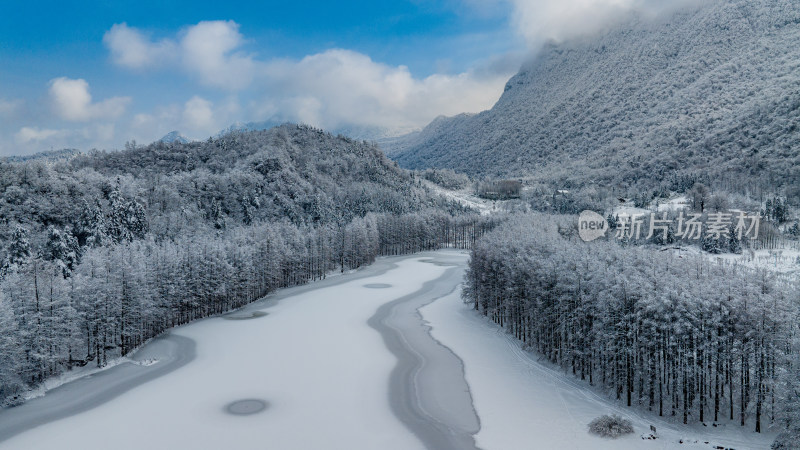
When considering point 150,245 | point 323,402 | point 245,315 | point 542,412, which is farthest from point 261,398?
point 150,245

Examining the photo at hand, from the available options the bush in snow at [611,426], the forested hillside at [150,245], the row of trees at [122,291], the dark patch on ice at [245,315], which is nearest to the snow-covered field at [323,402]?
the bush in snow at [611,426]

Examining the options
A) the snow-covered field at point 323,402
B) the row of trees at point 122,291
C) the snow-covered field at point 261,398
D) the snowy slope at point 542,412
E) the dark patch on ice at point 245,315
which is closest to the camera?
the snowy slope at point 542,412

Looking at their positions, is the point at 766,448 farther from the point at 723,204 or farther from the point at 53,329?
the point at 723,204

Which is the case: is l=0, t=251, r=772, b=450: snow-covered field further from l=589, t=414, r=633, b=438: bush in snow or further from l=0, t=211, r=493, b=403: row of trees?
l=0, t=211, r=493, b=403: row of trees

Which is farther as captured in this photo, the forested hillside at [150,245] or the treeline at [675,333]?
the forested hillside at [150,245]

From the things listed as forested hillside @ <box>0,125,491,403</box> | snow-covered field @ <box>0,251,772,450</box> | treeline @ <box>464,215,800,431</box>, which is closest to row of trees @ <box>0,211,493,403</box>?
forested hillside @ <box>0,125,491,403</box>

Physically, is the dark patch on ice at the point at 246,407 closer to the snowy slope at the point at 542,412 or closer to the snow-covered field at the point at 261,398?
the snow-covered field at the point at 261,398
